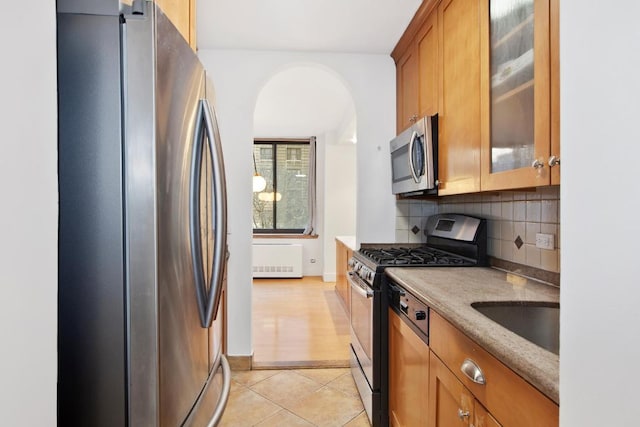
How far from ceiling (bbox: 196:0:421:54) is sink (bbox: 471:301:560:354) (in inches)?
69.5

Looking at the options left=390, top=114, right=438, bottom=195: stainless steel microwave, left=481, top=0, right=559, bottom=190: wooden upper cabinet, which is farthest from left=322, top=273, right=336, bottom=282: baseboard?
left=481, top=0, right=559, bottom=190: wooden upper cabinet

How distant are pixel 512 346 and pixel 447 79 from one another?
1494mm

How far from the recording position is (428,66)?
2168 millimetres

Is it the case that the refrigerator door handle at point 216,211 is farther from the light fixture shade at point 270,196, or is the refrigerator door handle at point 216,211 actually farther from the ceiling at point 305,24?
the light fixture shade at point 270,196

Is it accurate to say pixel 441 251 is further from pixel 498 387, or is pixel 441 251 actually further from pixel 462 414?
pixel 498 387

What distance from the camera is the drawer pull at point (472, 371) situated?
0.96 metres

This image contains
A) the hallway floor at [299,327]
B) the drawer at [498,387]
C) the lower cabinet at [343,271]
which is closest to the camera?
the drawer at [498,387]

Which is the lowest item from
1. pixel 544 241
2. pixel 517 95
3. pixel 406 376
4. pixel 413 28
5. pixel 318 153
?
pixel 406 376

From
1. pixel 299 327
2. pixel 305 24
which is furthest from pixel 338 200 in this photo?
pixel 305 24

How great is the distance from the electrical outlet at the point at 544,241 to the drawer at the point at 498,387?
0.69m

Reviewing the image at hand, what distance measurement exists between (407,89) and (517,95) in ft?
4.28
